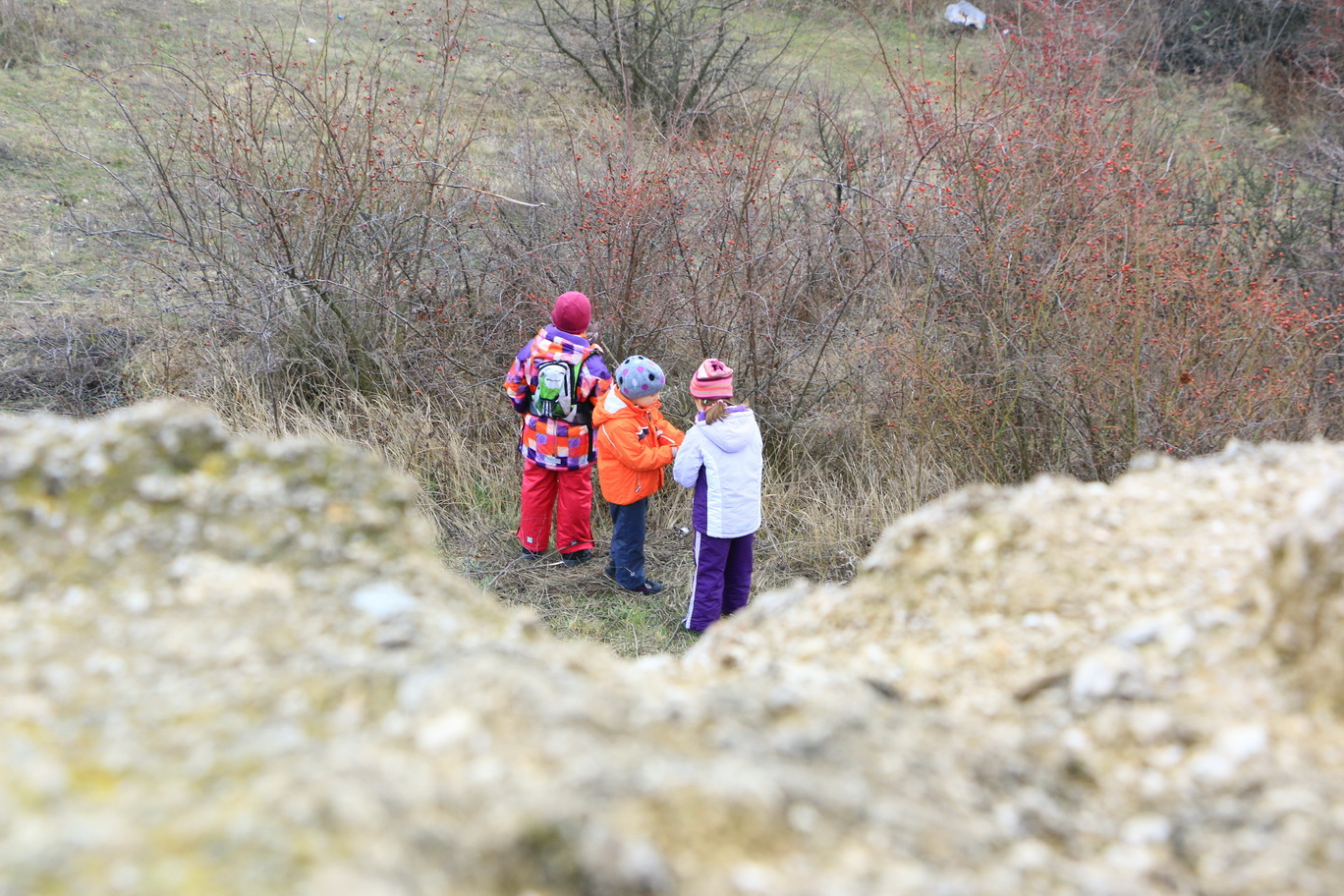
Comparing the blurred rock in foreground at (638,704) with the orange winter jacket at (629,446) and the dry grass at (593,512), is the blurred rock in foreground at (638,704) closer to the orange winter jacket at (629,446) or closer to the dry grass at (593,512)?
the orange winter jacket at (629,446)

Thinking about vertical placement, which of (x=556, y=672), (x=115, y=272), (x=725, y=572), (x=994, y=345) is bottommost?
(x=725, y=572)

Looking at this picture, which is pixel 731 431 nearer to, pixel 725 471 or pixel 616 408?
pixel 725 471

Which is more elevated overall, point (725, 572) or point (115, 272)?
point (115, 272)

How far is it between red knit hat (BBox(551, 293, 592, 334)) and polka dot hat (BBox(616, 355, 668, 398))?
44 cm

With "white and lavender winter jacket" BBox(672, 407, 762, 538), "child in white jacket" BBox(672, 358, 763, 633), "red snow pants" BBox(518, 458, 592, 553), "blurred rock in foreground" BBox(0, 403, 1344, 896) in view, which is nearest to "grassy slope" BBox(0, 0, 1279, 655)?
"red snow pants" BBox(518, 458, 592, 553)

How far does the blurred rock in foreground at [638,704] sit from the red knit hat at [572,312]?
10.5ft

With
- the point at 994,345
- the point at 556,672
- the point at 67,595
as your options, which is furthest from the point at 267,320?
the point at 556,672

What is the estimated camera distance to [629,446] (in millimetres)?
4602

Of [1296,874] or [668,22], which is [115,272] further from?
[1296,874]

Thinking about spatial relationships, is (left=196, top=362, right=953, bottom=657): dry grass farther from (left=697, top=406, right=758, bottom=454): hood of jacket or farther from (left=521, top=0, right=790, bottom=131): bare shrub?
(left=521, top=0, right=790, bottom=131): bare shrub

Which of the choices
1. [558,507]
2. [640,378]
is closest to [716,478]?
[640,378]

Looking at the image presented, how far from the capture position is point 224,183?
236 inches

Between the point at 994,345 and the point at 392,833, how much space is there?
14.8 feet

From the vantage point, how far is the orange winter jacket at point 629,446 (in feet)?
15.1
